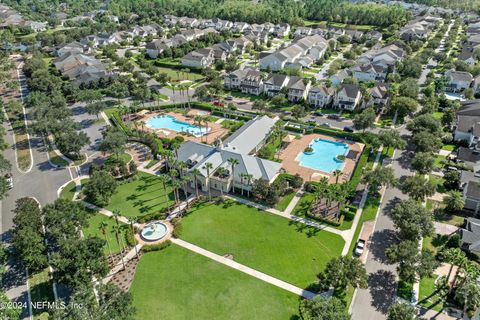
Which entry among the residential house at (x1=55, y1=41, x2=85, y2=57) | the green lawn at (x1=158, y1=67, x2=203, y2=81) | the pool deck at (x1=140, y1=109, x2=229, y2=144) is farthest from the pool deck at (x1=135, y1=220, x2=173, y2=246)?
the residential house at (x1=55, y1=41, x2=85, y2=57)

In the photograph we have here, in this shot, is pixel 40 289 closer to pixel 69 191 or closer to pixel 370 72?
pixel 69 191

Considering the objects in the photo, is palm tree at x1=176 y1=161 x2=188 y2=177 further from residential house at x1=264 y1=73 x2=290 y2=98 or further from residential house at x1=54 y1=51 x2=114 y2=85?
residential house at x1=54 y1=51 x2=114 y2=85

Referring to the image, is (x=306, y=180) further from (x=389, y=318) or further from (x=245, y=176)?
(x=389, y=318)

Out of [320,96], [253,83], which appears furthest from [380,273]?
[253,83]

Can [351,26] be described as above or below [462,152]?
above

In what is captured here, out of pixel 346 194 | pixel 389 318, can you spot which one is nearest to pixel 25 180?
pixel 346 194
